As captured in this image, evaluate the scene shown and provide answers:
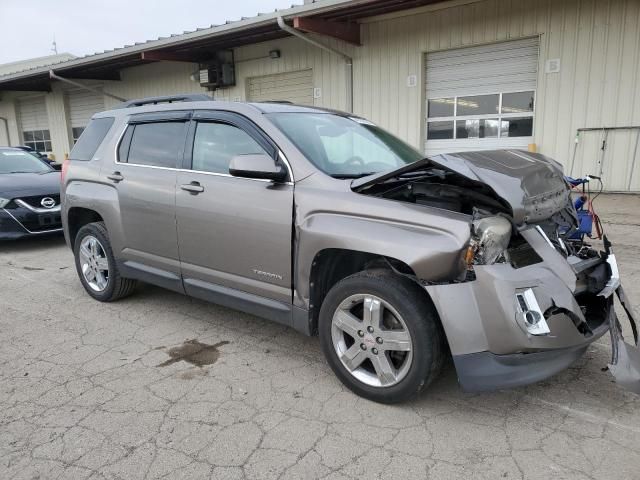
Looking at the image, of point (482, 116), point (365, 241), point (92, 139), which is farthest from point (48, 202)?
point (482, 116)

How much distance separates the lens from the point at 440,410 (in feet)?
9.55

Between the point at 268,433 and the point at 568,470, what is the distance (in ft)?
4.87

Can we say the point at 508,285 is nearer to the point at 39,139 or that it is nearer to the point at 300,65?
the point at 300,65

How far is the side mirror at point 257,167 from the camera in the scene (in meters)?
3.21

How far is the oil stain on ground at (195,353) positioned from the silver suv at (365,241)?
1.26 ft

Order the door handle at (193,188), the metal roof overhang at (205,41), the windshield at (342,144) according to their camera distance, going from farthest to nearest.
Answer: the metal roof overhang at (205,41)
the door handle at (193,188)
the windshield at (342,144)

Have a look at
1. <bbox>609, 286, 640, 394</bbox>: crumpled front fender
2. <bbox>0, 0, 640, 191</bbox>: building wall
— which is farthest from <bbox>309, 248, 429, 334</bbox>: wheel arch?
<bbox>0, 0, 640, 191</bbox>: building wall

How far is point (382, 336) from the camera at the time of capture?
2.87 m

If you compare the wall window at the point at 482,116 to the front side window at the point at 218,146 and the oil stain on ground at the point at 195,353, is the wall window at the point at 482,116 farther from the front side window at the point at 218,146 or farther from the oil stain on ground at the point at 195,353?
the oil stain on ground at the point at 195,353

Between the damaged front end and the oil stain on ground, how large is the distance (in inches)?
65.5

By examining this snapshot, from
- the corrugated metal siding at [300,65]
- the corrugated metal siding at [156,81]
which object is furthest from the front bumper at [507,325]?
the corrugated metal siding at [156,81]

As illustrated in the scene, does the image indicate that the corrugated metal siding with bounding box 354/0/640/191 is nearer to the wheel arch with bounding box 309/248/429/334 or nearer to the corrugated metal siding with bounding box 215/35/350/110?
the corrugated metal siding with bounding box 215/35/350/110

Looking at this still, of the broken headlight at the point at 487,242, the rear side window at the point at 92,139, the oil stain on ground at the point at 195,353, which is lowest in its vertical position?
the oil stain on ground at the point at 195,353

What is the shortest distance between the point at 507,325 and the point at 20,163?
348 inches
